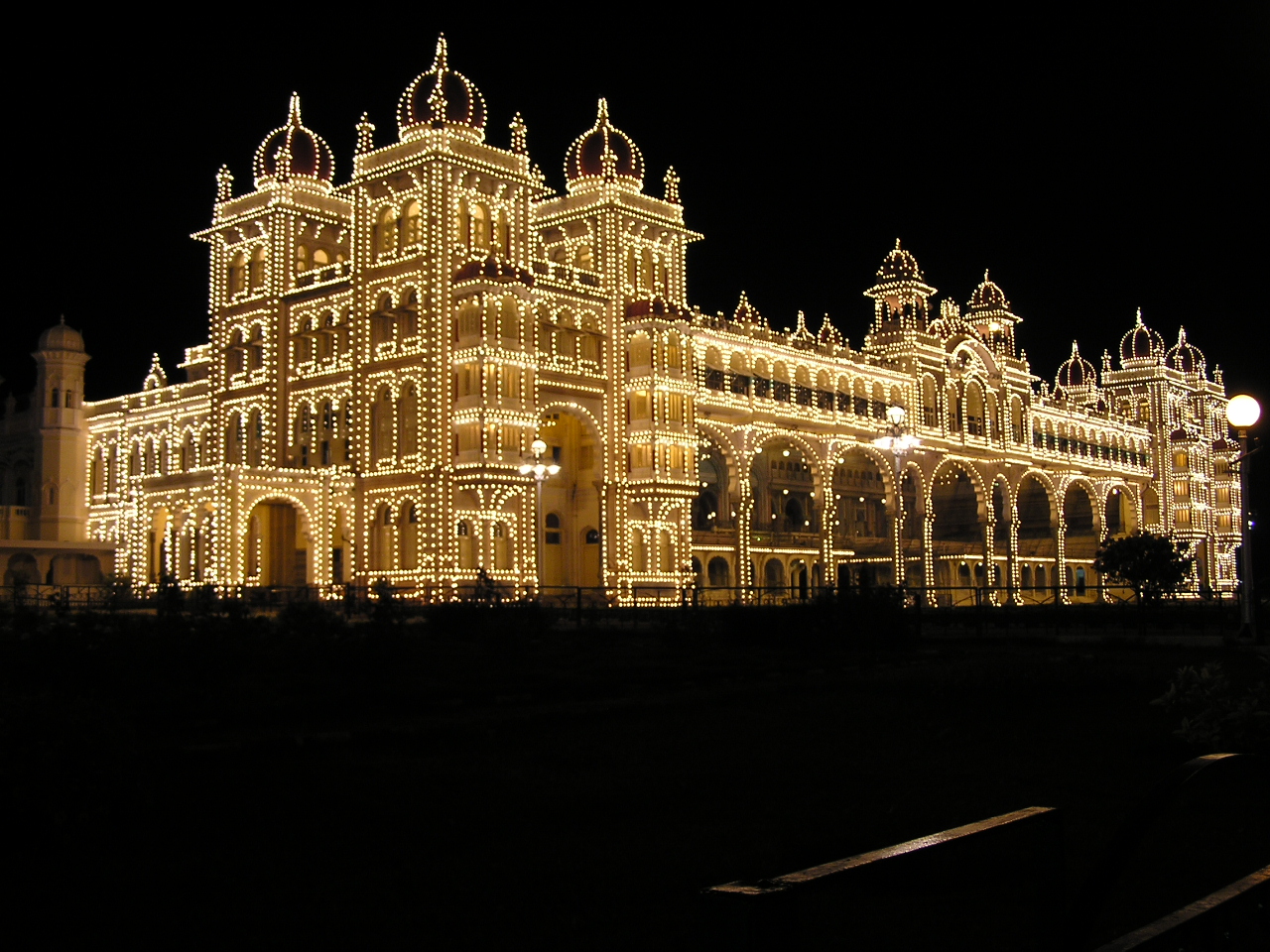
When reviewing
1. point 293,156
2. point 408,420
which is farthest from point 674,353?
point 293,156

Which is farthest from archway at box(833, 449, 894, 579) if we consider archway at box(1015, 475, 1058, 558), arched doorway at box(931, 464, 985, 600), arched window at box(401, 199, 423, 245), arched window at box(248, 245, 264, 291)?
arched window at box(248, 245, 264, 291)

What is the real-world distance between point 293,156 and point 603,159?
12.5 m

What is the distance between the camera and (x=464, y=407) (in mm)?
47312

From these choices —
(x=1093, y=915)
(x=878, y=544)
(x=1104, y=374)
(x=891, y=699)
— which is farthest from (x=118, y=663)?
(x=1104, y=374)

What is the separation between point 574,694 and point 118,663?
18.3 feet

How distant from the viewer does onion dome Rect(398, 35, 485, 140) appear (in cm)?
4872

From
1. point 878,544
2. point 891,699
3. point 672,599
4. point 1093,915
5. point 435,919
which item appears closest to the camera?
point 1093,915

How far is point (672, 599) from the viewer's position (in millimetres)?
47781

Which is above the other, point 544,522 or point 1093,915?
point 544,522

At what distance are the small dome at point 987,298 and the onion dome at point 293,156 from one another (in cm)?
4138

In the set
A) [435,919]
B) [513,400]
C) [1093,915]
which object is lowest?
[435,919]

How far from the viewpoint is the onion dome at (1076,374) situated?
9356cm

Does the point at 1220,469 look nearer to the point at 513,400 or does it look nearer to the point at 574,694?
the point at 513,400

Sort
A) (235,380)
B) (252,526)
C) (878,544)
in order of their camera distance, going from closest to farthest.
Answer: (252,526), (235,380), (878,544)
